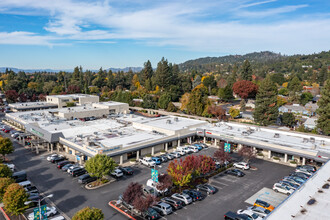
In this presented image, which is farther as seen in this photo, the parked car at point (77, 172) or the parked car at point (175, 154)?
the parked car at point (175, 154)

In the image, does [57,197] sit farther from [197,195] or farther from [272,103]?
[272,103]

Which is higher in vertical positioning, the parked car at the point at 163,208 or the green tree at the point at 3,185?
the green tree at the point at 3,185

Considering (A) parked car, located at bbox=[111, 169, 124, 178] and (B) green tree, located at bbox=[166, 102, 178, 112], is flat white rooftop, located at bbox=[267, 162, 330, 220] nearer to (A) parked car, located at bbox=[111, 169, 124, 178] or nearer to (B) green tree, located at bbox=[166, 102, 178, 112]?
(A) parked car, located at bbox=[111, 169, 124, 178]

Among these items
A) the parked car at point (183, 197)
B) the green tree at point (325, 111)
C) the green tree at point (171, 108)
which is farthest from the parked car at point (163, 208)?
the green tree at point (171, 108)

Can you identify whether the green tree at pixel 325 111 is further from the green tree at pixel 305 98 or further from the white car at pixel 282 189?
the green tree at pixel 305 98

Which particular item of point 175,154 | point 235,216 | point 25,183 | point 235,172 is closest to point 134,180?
point 175,154

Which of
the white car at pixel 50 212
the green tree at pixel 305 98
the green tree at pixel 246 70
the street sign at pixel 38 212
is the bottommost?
the white car at pixel 50 212

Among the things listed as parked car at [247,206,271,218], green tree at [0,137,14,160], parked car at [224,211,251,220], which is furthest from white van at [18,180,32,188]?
parked car at [247,206,271,218]
